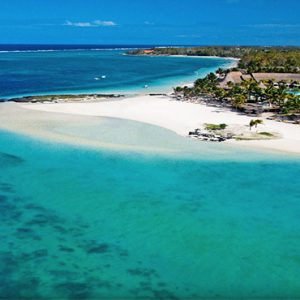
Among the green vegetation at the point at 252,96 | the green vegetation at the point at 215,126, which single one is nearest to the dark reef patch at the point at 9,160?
the green vegetation at the point at 215,126

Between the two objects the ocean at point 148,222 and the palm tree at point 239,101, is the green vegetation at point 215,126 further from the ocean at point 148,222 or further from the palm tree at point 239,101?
the palm tree at point 239,101

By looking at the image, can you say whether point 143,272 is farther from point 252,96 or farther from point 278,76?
point 278,76

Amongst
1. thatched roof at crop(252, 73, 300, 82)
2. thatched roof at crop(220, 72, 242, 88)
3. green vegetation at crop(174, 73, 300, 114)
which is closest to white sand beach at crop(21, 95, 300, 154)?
green vegetation at crop(174, 73, 300, 114)

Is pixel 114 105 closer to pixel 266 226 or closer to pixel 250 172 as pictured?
pixel 250 172

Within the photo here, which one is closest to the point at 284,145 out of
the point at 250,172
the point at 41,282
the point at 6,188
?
the point at 250,172

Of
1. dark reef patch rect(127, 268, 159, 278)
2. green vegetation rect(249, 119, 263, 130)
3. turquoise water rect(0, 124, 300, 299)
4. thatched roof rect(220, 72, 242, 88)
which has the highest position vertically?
thatched roof rect(220, 72, 242, 88)

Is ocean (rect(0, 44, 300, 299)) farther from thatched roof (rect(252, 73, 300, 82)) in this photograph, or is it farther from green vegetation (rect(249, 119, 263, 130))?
thatched roof (rect(252, 73, 300, 82))

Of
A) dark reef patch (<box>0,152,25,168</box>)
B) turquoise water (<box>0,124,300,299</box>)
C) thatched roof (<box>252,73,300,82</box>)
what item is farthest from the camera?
thatched roof (<box>252,73,300,82</box>)

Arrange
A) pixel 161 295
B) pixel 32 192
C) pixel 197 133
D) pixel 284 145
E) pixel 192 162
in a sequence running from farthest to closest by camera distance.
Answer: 1. pixel 197 133
2. pixel 284 145
3. pixel 192 162
4. pixel 32 192
5. pixel 161 295
